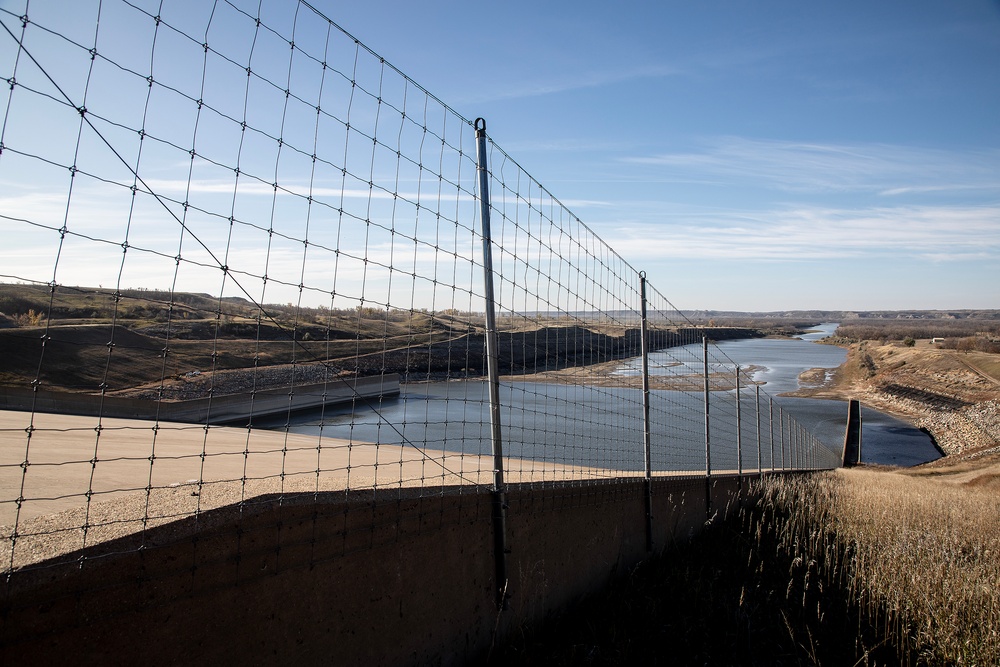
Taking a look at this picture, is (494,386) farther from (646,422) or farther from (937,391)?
(937,391)

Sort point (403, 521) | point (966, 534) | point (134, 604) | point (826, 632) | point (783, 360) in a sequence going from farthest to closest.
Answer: point (783, 360)
point (966, 534)
point (826, 632)
point (403, 521)
point (134, 604)

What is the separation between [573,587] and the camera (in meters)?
5.02

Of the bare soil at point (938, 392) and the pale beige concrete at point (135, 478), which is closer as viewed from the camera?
the pale beige concrete at point (135, 478)

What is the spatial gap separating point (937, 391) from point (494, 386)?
48.7 meters

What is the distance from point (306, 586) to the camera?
290cm

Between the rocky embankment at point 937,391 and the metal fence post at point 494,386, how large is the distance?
31.0 m

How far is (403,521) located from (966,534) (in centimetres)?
717

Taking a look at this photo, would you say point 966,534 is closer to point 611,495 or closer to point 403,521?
point 611,495

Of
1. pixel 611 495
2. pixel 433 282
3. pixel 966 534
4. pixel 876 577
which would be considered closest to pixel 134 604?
pixel 433 282

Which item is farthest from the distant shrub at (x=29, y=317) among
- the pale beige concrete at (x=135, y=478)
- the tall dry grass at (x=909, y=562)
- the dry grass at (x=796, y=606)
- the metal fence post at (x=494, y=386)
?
the tall dry grass at (x=909, y=562)

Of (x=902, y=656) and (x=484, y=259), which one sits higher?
(x=484, y=259)

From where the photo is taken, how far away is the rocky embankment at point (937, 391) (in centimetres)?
Answer: 3449

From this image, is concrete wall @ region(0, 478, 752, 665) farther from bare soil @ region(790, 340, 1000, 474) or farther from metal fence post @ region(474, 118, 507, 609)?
bare soil @ region(790, 340, 1000, 474)

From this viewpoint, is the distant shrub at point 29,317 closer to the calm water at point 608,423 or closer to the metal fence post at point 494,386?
the calm water at point 608,423
